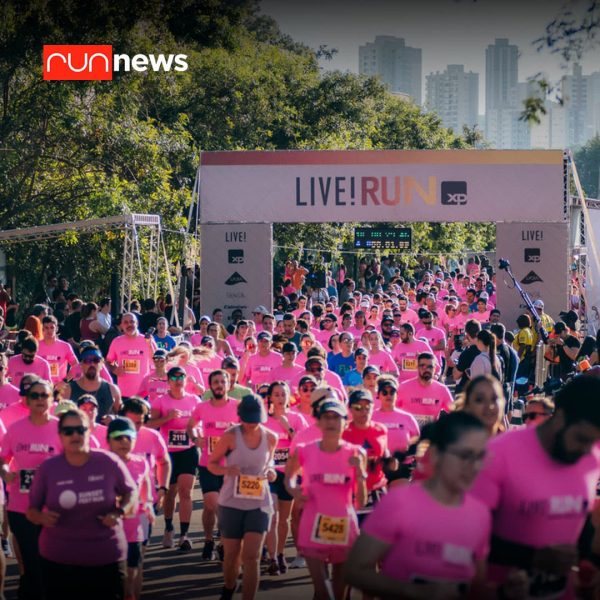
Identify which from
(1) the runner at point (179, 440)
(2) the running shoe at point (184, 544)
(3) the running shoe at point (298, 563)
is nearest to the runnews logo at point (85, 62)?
(1) the runner at point (179, 440)

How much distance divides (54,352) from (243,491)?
5885 millimetres

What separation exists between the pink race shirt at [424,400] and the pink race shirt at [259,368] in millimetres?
2963

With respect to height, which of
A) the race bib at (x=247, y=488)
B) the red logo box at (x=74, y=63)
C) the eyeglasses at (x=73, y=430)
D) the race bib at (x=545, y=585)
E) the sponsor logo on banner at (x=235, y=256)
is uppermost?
the red logo box at (x=74, y=63)

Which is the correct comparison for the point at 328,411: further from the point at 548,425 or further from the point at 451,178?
the point at 451,178

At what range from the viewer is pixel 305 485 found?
859 cm

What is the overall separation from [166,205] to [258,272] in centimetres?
743

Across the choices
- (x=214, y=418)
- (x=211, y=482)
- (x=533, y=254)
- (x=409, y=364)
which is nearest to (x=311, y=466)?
(x=214, y=418)

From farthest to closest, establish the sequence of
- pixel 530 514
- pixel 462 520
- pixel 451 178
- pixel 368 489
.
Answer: pixel 451 178
pixel 368 489
pixel 530 514
pixel 462 520

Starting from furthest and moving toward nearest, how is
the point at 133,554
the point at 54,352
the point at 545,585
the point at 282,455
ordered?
the point at 54,352 → the point at 282,455 → the point at 133,554 → the point at 545,585

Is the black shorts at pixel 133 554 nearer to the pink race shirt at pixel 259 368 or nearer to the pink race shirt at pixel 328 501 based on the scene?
the pink race shirt at pixel 328 501

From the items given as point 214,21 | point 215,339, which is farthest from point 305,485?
Answer: point 214,21

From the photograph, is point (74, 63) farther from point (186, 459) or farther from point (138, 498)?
point (138, 498)

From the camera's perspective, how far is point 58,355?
14.6m

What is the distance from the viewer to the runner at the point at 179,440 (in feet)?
38.2
